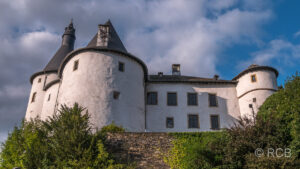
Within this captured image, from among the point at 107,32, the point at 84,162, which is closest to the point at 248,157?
the point at 84,162

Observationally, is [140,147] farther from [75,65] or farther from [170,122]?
[75,65]

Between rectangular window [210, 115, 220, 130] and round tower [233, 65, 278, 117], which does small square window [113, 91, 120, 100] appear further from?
round tower [233, 65, 278, 117]

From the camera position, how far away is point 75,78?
23750mm

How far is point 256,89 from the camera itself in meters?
27.5

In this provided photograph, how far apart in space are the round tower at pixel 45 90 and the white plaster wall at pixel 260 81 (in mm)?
18883

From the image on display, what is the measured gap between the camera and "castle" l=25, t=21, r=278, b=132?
22984 millimetres

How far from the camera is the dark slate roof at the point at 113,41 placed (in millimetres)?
25678

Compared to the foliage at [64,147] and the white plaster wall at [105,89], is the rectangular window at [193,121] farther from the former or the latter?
the foliage at [64,147]

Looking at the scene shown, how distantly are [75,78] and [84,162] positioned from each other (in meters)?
11.7

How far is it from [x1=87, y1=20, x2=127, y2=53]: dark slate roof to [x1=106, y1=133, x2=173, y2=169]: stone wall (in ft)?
34.6

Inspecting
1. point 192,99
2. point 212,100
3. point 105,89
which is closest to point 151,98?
point 192,99

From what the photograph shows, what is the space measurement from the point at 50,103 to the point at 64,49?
10878mm

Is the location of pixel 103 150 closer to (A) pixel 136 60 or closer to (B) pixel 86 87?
(B) pixel 86 87

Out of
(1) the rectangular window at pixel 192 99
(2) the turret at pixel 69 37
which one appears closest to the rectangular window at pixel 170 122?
(1) the rectangular window at pixel 192 99
